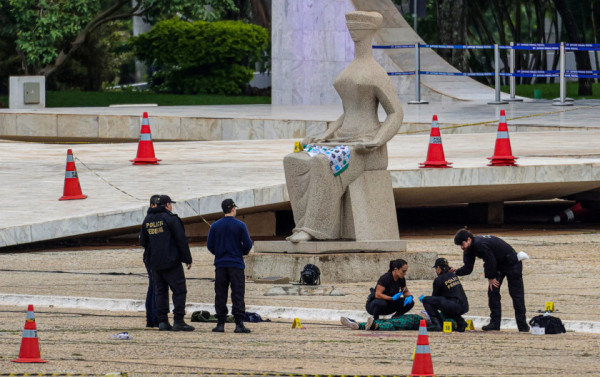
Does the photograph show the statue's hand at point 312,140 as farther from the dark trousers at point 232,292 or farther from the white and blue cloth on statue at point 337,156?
the dark trousers at point 232,292

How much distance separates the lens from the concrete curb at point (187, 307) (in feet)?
41.3

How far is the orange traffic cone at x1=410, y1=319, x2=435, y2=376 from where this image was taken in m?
8.38

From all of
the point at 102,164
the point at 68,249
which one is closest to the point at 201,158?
the point at 102,164

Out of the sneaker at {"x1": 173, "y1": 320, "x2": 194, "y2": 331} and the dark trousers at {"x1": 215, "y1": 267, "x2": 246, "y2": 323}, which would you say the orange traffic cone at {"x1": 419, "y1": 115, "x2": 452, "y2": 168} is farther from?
the sneaker at {"x1": 173, "y1": 320, "x2": 194, "y2": 331}

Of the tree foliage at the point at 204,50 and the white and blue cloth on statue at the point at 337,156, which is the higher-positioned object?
the tree foliage at the point at 204,50

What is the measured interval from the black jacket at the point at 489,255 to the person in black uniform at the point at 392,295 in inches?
19.9

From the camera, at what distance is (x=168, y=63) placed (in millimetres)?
35719

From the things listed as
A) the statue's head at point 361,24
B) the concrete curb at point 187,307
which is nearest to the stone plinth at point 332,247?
the concrete curb at point 187,307

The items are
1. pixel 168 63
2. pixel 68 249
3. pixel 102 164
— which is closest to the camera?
pixel 68 249

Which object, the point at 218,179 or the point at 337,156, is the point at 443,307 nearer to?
the point at 337,156

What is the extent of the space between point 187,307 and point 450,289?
2.53m

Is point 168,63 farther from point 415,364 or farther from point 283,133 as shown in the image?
point 415,364

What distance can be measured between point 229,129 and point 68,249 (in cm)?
899

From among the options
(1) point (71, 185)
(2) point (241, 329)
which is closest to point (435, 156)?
(1) point (71, 185)
